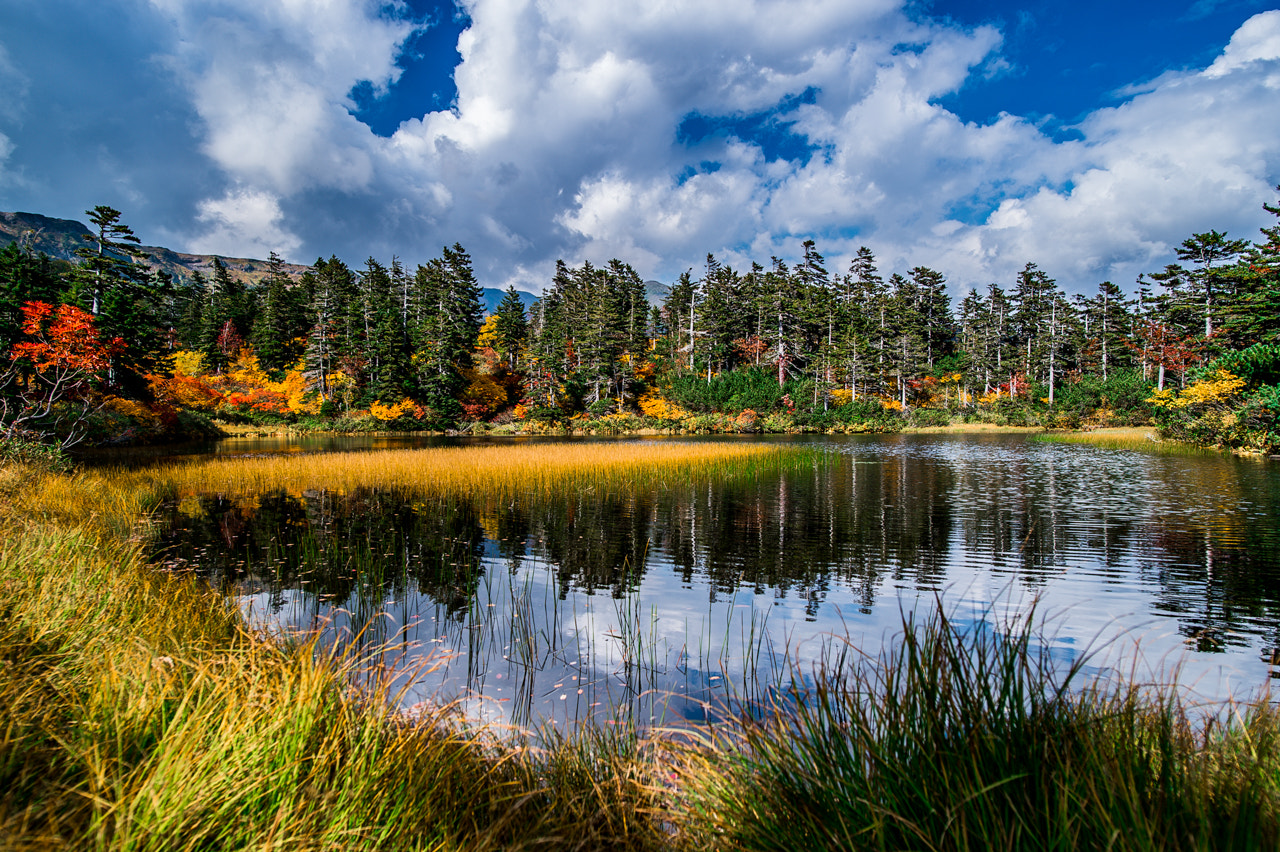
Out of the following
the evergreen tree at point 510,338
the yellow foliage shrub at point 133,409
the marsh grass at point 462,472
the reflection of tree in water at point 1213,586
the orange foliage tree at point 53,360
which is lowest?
the reflection of tree in water at point 1213,586

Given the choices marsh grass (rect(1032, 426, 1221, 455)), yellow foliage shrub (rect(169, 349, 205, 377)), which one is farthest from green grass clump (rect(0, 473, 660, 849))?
yellow foliage shrub (rect(169, 349, 205, 377))

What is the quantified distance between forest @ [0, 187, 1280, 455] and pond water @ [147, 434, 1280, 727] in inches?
1097

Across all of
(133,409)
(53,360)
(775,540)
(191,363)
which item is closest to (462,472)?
(775,540)

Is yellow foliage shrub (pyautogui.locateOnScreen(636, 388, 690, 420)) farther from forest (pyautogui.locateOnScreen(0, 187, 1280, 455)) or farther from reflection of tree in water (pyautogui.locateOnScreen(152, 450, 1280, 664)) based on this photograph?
reflection of tree in water (pyautogui.locateOnScreen(152, 450, 1280, 664))

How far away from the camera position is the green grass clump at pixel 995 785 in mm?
1666

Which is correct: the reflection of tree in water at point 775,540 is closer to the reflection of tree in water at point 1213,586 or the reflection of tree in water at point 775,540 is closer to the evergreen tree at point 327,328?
the reflection of tree in water at point 1213,586

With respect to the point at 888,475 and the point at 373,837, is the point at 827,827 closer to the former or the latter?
the point at 373,837

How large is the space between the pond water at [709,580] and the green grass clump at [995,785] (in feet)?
1.73

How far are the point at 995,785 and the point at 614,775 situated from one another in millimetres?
1785

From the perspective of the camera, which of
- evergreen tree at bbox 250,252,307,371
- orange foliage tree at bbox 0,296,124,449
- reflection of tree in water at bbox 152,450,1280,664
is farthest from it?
evergreen tree at bbox 250,252,307,371

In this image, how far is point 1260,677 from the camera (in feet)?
15.1

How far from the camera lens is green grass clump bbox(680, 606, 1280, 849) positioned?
167 cm

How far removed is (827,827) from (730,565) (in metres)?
6.65

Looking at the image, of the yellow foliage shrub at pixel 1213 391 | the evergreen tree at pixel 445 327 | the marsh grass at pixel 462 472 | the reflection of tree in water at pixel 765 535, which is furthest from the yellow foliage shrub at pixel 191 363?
the yellow foliage shrub at pixel 1213 391
